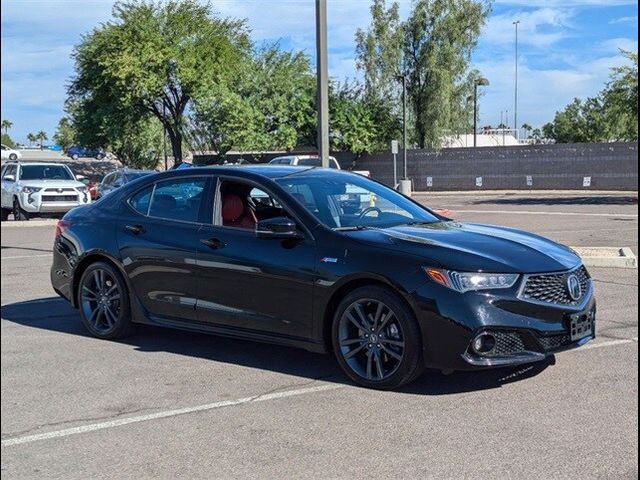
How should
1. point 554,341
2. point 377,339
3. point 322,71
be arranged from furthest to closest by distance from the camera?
point 322,71 < point 377,339 < point 554,341

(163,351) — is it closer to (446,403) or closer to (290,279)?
(290,279)

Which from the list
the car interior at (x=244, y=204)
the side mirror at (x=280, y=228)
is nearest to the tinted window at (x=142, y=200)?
the car interior at (x=244, y=204)

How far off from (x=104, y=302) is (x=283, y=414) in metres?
2.79

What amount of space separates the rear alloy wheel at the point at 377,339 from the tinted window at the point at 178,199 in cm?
180

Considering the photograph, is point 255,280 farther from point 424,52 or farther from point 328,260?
point 424,52

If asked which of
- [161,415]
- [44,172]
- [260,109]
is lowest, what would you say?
[161,415]

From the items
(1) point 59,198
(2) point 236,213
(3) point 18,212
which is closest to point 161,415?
(2) point 236,213

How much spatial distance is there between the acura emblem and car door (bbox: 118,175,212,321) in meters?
2.95

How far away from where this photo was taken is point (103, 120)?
4134 centimetres

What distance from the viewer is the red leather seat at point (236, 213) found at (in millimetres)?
6574

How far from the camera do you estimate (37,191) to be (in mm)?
22094

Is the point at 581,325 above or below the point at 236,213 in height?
below

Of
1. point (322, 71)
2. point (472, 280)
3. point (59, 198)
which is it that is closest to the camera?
point (472, 280)

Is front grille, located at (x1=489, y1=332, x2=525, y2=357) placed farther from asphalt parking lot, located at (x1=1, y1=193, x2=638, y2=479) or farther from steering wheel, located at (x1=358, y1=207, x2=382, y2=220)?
steering wheel, located at (x1=358, y1=207, x2=382, y2=220)
